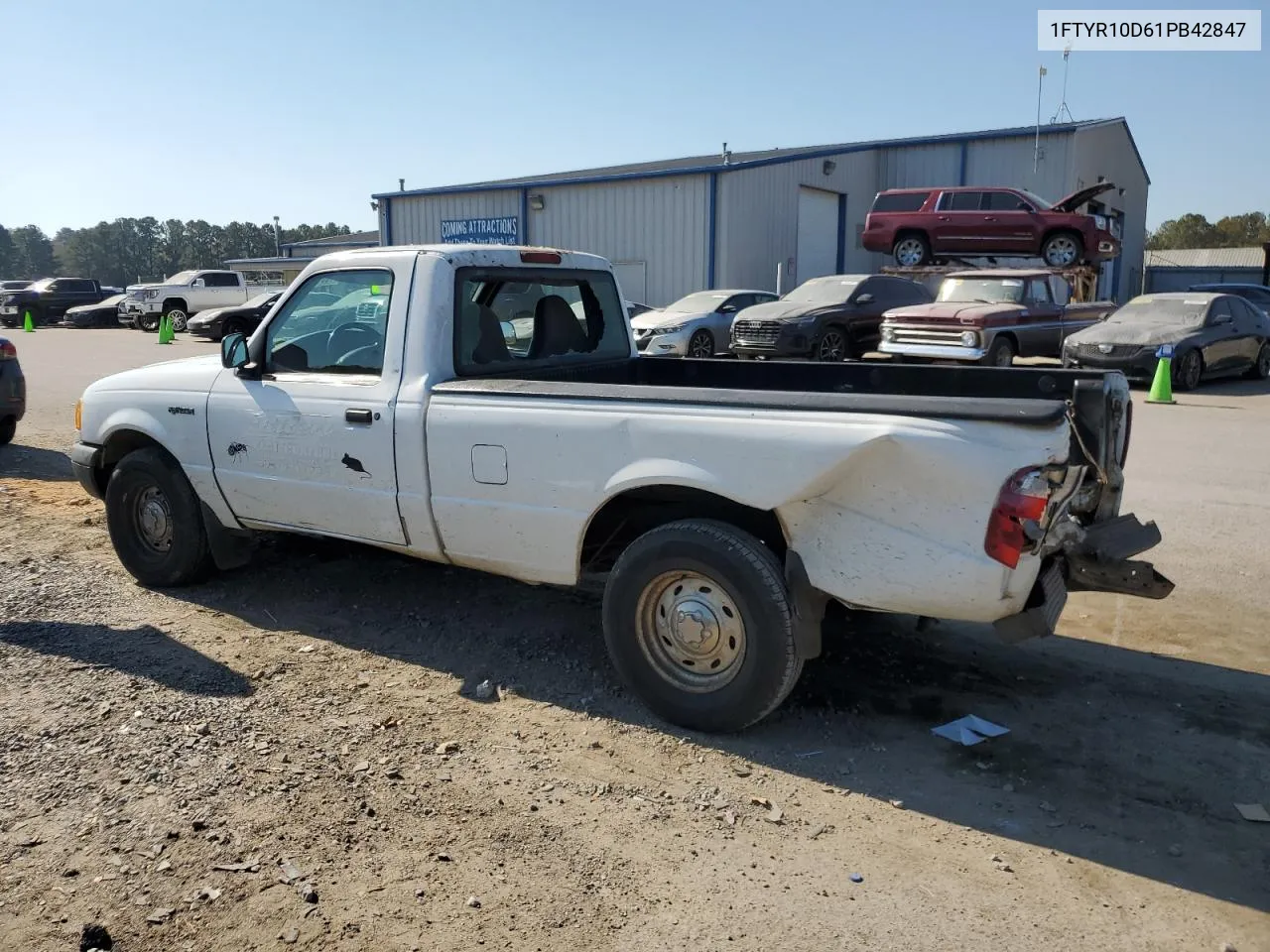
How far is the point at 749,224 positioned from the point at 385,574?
74.2ft

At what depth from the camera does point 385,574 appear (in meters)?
6.11

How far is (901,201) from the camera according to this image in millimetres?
24172

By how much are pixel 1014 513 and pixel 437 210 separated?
1235 inches

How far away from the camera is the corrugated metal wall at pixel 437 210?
100 feet

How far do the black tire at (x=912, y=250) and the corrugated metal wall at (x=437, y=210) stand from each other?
443 inches

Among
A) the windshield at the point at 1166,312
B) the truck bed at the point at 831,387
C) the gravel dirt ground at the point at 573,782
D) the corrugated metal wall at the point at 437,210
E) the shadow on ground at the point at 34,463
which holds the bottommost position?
the gravel dirt ground at the point at 573,782

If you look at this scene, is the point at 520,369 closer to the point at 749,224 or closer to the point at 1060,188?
the point at 749,224

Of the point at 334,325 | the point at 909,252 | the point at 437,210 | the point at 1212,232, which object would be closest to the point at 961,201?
the point at 909,252

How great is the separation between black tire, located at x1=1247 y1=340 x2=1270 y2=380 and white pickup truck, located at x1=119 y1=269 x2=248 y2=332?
2716 cm

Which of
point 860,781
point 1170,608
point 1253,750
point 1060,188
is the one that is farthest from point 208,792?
point 1060,188

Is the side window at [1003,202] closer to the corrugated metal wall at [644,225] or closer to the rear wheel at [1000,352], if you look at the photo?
the rear wheel at [1000,352]

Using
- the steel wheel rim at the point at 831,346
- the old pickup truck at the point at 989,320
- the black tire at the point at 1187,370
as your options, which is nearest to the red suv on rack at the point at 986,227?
the old pickup truck at the point at 989,320

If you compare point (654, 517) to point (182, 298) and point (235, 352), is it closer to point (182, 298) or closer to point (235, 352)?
point (235, 352)

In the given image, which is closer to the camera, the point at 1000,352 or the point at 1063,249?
the point at 1000,352
